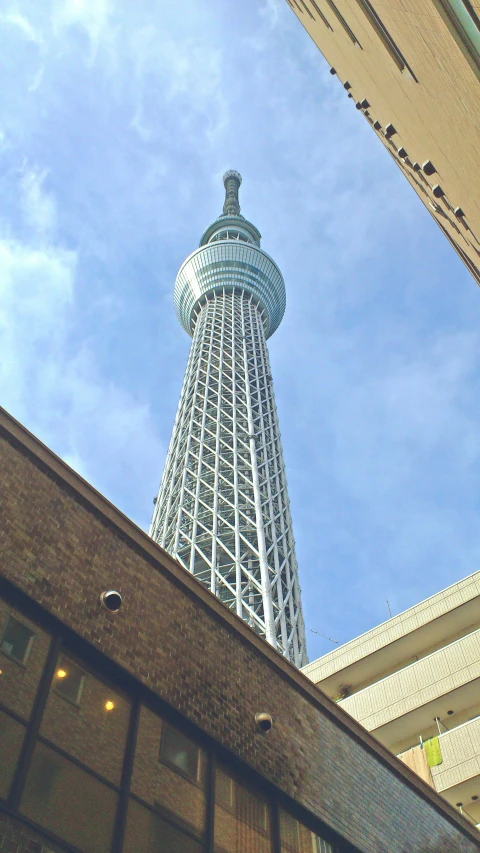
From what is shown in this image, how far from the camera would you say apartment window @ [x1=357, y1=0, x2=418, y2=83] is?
12746mm

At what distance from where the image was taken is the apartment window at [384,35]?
41.8 ft

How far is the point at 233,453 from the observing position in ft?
205

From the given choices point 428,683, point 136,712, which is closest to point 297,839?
point 136,712

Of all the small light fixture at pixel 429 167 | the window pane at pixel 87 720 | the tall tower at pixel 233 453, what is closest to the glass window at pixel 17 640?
the window pane at pixel 87 720

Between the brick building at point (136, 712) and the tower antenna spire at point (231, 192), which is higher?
the tower antenna spire at point (231, 192)

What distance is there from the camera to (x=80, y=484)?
969cm

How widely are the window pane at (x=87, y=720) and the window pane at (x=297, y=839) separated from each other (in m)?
2.74

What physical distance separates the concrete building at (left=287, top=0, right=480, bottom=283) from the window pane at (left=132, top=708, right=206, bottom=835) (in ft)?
24.9

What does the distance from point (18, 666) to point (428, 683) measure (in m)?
20.6

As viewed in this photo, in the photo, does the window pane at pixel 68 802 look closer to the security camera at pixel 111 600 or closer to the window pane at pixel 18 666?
the window pane at pixel 18 666

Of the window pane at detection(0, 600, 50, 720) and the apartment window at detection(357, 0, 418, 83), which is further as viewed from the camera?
the apartment window at detection(357, 0, 418, 83)

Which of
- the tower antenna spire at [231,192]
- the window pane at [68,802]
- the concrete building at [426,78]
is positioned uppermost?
the tower antenna spire at [231,192]

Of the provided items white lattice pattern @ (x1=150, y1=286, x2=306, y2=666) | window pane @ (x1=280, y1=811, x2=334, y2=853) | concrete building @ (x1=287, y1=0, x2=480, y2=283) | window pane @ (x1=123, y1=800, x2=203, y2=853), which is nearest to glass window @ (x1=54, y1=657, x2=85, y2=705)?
window pane @ (x1=123, y1=800, x2=203, y2=853)

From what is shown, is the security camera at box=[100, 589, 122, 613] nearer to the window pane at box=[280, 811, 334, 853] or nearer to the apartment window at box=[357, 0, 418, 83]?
the window pane at box=[280, 811, 334, 853]
